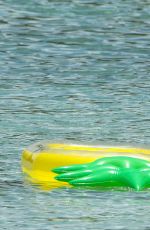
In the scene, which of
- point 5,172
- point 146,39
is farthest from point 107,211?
point 146,39

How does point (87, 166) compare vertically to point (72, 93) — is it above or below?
below

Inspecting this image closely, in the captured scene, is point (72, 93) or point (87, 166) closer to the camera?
point (87, 166)

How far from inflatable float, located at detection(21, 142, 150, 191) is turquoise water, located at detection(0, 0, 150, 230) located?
8 cm

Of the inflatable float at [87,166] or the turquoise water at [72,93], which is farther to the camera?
the inflatable float at [87,166]

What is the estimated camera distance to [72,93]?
34.9ft

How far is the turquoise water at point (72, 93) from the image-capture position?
23.9ft

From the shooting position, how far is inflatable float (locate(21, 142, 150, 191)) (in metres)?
7.64

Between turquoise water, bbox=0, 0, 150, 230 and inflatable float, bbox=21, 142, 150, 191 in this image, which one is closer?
turquoise water, bbox=0, 0, 150, 230

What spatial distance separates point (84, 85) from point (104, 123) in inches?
58.8

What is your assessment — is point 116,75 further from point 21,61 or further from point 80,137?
point 80,137

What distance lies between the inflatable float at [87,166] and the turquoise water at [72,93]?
3.1 inches

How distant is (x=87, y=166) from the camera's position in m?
7.75

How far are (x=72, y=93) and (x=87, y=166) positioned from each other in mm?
2922

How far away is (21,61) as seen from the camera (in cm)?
1184
